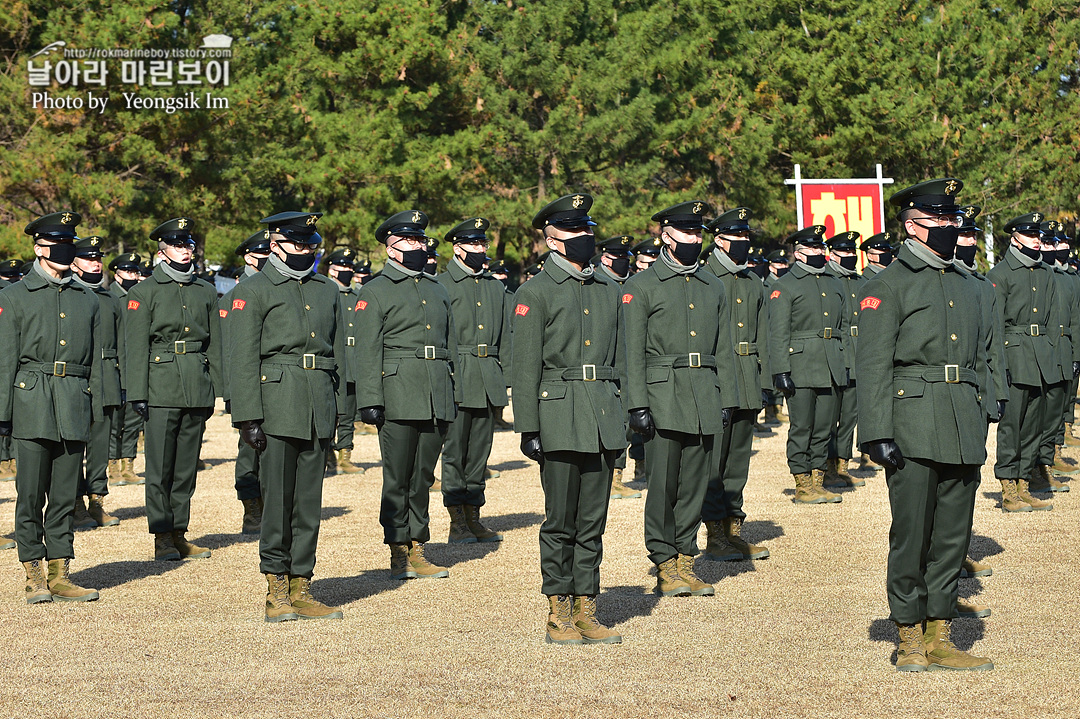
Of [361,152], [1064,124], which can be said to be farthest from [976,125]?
[361,152]

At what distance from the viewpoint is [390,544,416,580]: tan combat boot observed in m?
9.62

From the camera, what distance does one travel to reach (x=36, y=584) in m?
8.93

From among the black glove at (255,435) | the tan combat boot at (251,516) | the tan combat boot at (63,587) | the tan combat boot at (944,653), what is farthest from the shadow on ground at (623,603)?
the tan combat boot at (251,516)

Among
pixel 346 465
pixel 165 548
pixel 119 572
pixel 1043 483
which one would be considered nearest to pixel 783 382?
pixel 1043 483

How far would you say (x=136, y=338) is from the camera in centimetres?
1071

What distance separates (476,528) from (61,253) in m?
4.06

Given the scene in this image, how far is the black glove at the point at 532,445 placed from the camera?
7.59 m

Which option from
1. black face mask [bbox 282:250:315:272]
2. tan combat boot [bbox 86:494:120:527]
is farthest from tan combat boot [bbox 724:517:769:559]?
tan combat boot [bbox 86:494:120:527]

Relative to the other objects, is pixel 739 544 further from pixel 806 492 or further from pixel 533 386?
pixel 533 386

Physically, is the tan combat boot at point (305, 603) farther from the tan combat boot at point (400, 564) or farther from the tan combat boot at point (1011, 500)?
the tan combat boot at point (1011, 500)

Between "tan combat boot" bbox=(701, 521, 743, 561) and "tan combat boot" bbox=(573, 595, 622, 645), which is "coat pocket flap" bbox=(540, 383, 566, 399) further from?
"tan combat boot" bbox=(701, 521, 743, 561)

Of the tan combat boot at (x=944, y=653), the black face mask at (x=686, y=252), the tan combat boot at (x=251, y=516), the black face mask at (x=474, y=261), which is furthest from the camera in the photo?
the black face mask at (x=474, y=261)

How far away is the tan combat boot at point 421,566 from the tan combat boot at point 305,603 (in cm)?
130

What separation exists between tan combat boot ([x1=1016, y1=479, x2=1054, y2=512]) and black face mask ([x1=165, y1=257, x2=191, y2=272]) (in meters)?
7.69
